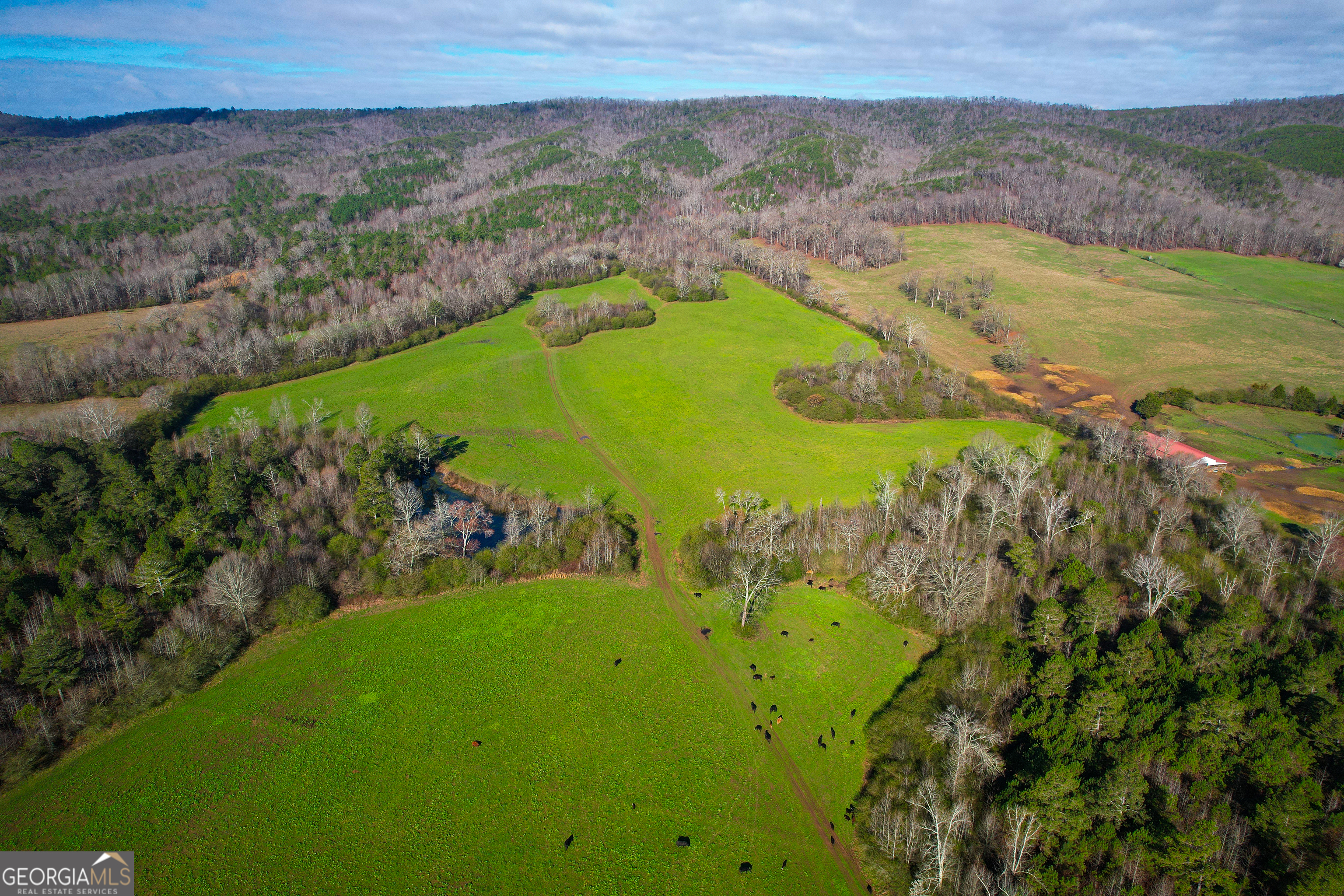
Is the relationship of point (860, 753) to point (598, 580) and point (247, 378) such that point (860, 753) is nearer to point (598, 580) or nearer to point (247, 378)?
point (598, 580)

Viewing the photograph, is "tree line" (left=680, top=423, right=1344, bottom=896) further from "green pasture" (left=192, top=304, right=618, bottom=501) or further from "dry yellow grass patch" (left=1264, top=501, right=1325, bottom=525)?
"green pasture" (left=192, top=304, right=618, bottom=501)

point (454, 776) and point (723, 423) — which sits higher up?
point (723, 423)

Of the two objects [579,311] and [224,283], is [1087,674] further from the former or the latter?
[224,283]

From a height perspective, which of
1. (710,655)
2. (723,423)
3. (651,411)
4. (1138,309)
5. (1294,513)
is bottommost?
(710,655)

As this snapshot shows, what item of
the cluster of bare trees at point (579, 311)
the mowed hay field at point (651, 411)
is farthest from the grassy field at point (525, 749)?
the cluster of bare trees at point (579, 311)

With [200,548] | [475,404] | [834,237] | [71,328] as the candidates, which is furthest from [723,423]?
[71,328]

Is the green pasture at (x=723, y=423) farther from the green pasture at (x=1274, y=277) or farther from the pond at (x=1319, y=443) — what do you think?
the green pasture at (x=1274, y=277)

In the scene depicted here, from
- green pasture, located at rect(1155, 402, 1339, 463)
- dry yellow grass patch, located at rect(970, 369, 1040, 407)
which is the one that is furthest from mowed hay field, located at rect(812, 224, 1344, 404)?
green pasture, located at rect(1155, 402, 1339, 463)
